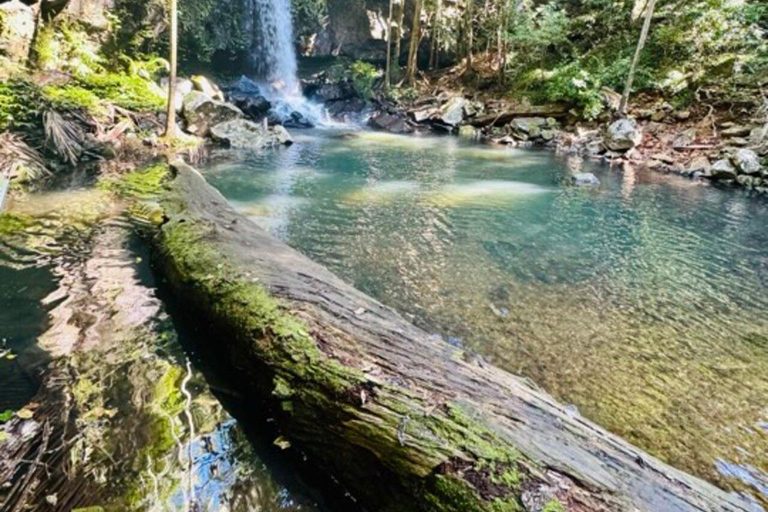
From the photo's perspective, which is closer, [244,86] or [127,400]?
[127,400]

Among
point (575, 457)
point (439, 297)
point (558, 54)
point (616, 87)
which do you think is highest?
point (558, 54)

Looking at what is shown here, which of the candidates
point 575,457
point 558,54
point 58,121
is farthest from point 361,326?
point 558,54

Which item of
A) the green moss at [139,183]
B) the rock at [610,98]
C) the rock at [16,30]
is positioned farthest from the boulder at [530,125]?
the rock at [16,30]

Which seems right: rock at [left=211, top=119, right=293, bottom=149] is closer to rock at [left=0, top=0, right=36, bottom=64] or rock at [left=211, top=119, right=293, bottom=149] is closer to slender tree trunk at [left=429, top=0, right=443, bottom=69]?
rock at [left=0, top=0, right=36, bottom=64]

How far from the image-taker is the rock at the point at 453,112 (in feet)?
69.1

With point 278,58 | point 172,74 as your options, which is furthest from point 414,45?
point 172,74

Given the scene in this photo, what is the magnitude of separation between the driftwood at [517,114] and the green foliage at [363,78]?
6777 mm

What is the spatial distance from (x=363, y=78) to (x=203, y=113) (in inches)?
476

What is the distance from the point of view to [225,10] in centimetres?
2145

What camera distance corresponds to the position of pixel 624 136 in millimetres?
14703

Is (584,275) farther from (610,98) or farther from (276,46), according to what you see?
(276,46)

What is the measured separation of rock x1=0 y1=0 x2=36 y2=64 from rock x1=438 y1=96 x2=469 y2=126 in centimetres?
1506

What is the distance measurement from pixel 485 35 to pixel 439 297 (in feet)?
81.0

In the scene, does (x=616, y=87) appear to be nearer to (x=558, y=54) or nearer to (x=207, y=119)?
(x=558, y=54)
